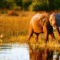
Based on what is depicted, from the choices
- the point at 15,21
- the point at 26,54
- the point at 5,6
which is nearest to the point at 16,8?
the point at 5,6

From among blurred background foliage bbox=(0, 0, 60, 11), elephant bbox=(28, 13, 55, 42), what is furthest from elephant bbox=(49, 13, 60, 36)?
blurred background foliage bbox=(0, 0, 60, 11)

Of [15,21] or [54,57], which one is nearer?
[54,57]

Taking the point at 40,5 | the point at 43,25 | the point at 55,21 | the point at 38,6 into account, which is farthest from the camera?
the point at 40,5

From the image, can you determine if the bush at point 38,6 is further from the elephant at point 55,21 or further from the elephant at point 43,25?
the elephant at point 55,21

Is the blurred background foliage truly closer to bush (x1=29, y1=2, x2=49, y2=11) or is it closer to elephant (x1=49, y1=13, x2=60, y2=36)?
bush (x1=29, y1=2, x2=49, y2=11)

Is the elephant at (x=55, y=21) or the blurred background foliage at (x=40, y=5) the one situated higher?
the blurred background foliage at (x=40, y=5)

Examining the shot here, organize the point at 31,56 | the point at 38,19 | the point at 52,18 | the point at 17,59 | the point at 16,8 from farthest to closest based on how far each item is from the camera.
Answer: the point at 16,8
the point at 38,19
the point at 52,18
the point at 31,56
the point at 17,59

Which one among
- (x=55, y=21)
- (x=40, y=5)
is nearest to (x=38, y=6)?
(x=40, y=5)

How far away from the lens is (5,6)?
33250 mm

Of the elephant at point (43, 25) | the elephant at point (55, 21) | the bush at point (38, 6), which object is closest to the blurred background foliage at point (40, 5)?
the bush at point (38, 6)

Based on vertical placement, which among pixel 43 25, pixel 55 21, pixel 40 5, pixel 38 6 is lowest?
pixel 43 25

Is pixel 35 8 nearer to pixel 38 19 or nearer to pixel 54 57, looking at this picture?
pixel 38 19

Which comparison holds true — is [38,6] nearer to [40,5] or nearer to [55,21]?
[40,5]

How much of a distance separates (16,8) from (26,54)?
79.7ft
